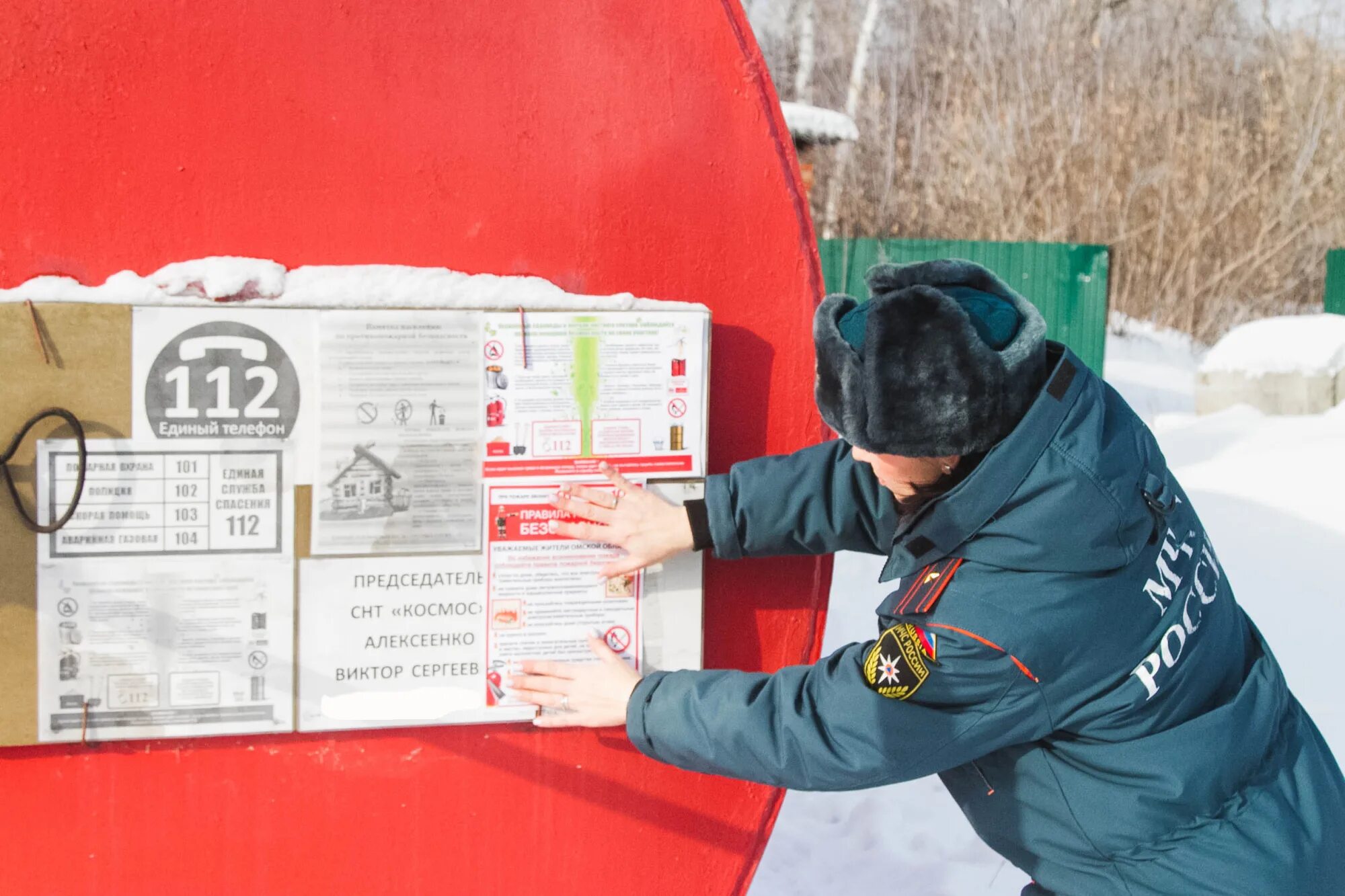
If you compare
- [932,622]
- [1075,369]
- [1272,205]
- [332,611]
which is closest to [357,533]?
[332,611]

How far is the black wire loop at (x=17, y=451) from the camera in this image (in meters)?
1.51

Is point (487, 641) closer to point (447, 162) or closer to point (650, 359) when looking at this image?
point (650, 359)

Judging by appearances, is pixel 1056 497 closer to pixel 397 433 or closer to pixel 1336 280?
pixel 397 433

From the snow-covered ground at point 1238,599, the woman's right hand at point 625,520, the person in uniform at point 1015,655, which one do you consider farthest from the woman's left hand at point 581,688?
the snow-covered ground at point 1238,599

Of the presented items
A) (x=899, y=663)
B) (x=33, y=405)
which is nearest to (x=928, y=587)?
(x=899, y=663)

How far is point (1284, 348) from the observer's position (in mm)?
9250

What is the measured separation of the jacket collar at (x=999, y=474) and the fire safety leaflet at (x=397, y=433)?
70 centimetres

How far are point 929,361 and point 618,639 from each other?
2.43 feet

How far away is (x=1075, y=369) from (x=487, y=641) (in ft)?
3.19

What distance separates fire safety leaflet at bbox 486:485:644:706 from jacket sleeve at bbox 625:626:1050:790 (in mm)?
224

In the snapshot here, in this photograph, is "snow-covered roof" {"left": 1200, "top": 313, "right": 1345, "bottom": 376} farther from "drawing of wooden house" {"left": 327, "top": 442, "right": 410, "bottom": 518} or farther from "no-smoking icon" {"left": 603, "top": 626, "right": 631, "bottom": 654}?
"drawing of wooden house" {"left": 327, "top": 442, "right": 410, "bottom": 518}

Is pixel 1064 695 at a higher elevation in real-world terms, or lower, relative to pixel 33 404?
lower

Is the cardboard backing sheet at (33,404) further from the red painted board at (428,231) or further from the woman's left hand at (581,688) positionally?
the woman's left hand at (581,688)

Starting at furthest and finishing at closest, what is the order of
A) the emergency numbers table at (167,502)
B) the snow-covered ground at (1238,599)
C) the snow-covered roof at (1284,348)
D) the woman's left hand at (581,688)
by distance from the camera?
the snow-covered roof at (1284,348)
the snow-covered ground at (1238,599)
the woman's left hand at (581,688)
the emergency numbers table at (167,502)
